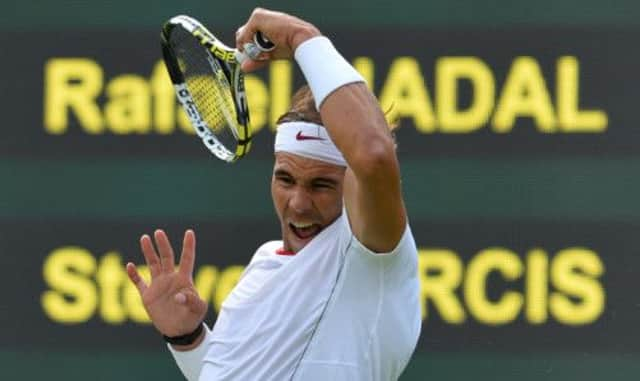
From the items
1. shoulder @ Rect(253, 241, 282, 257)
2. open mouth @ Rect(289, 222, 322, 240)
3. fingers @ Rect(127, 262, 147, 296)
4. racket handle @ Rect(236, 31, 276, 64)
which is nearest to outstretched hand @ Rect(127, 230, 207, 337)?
fingers @ Rect(127, 262, 147, 296)

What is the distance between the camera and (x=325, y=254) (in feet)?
9.75

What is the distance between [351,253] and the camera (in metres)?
2.88

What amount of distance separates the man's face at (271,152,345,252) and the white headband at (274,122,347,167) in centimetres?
1

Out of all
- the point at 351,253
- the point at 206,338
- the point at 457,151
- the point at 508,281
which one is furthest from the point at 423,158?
the point at 351,253

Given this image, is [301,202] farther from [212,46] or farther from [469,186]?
[469,186]

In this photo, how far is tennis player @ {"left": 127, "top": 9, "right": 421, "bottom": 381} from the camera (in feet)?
8.97

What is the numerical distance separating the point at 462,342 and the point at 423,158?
0.45 meters

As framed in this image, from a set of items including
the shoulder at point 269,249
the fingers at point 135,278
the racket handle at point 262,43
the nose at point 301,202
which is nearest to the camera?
the racket handle at point 262,43

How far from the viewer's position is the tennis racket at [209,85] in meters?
3.12

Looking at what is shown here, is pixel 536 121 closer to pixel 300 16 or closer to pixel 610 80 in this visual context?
pixel 610 80

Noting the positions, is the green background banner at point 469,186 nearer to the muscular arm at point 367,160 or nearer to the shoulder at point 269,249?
the shoulder at point 269,249

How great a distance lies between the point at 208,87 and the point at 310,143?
14.1 inches

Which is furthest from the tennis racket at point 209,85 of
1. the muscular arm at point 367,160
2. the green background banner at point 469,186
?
the green background banner at point 469,186

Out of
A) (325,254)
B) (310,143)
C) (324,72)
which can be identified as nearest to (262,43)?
(324,72)
